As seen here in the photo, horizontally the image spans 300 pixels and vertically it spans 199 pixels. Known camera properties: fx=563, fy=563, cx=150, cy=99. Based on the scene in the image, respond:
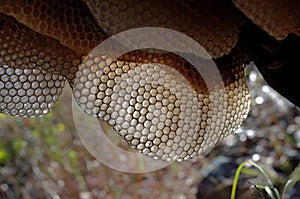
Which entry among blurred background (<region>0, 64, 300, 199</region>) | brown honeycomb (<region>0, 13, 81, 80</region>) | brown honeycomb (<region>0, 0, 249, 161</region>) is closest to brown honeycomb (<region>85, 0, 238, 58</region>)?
brown honeycomb (<region>0, 0, 249, 161</region>)

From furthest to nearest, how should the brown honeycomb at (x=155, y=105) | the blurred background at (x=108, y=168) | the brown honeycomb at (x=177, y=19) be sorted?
the blurred background at (x=108, y=168)
the brown honeycomb at (x=155, y=105)
the brown honeycomb at (x=177, y=19)

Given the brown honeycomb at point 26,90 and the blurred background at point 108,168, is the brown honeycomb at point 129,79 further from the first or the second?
the blurred background at point 108,168

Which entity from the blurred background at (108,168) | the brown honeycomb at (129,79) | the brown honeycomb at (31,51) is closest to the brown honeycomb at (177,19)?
the brown honeycomb at (129,79)

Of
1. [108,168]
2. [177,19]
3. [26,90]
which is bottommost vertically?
[108,168]

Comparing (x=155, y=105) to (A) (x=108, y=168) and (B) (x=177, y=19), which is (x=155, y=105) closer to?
(B) (x=177, y=19)

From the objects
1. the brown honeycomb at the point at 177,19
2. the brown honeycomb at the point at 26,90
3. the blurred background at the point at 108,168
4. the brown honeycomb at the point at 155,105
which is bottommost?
the blurred background at the point at 108,168

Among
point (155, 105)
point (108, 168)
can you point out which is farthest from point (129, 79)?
point (108, 168)

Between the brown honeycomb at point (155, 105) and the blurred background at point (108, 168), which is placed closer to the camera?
the brown honeycomb at point (155, 105)

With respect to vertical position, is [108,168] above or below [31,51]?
below
